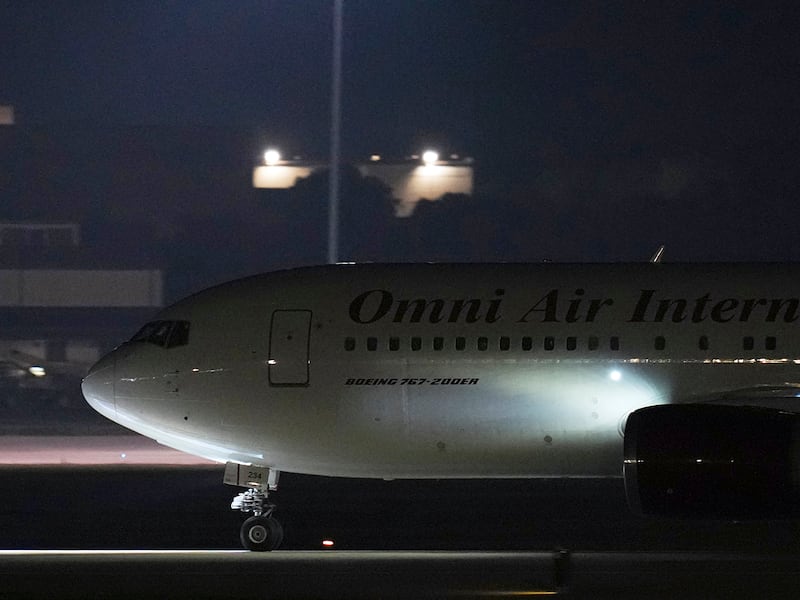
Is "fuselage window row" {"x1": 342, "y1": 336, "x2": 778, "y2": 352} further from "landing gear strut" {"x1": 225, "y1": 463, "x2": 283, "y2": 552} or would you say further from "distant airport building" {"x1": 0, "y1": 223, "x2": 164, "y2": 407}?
"distant airport building" {"x1": 0, "y1": 223, "x2": 164, "y2": 407}

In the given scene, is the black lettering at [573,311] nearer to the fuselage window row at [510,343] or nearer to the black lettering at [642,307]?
the fuselage window row at [510,343]

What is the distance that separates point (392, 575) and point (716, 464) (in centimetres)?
360

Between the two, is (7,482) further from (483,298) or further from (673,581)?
(673,581)

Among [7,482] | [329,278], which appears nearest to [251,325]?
[329,278]

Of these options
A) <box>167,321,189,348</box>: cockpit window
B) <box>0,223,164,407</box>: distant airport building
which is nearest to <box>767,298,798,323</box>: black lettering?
<box>167,321,189,348</box>: cockpit window

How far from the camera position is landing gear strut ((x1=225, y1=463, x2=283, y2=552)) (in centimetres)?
1878

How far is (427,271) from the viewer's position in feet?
64.2

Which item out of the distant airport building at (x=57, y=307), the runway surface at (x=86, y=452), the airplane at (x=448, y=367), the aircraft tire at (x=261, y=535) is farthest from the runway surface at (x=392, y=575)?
the distant airport building at (x=57, y=307)

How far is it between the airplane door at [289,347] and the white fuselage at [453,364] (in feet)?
0.06

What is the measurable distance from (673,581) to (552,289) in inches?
176

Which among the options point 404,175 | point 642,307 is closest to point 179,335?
point 642,307

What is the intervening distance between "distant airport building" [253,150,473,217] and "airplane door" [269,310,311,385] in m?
76.5

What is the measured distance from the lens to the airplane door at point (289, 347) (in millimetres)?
19125

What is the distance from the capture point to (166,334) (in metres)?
19.8
